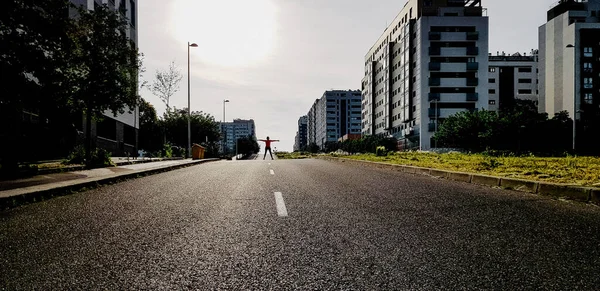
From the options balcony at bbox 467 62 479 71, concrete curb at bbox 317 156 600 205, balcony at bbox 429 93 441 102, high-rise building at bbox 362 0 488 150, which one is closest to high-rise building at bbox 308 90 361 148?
high-rise building at bbox 362 0 488 150

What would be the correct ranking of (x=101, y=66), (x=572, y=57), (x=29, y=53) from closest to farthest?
(x=29, y=53), (x=101, y=66), (x=572, y=57)

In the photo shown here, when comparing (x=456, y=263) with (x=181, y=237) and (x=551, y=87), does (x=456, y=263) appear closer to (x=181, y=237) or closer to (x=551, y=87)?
(x=181, y=237)

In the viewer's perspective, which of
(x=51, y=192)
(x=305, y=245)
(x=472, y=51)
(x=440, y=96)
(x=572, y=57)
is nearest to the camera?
(x=305, y=245)

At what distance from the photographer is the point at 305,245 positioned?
339 cm

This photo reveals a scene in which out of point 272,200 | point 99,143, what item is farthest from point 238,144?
point 272,200

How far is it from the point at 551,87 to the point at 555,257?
84.4m

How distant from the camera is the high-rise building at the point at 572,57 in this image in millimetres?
68812

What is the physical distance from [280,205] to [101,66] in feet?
53.2

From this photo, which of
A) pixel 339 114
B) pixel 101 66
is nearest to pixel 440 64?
pixel 101 66

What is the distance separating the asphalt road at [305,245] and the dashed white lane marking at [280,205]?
43 millimetres

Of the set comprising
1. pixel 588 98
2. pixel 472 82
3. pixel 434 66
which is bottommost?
pixel 588 98

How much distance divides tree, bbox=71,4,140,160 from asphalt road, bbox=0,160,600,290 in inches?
536

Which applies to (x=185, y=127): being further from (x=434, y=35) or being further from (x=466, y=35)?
(x=466, y=35)

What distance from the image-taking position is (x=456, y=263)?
287cm
